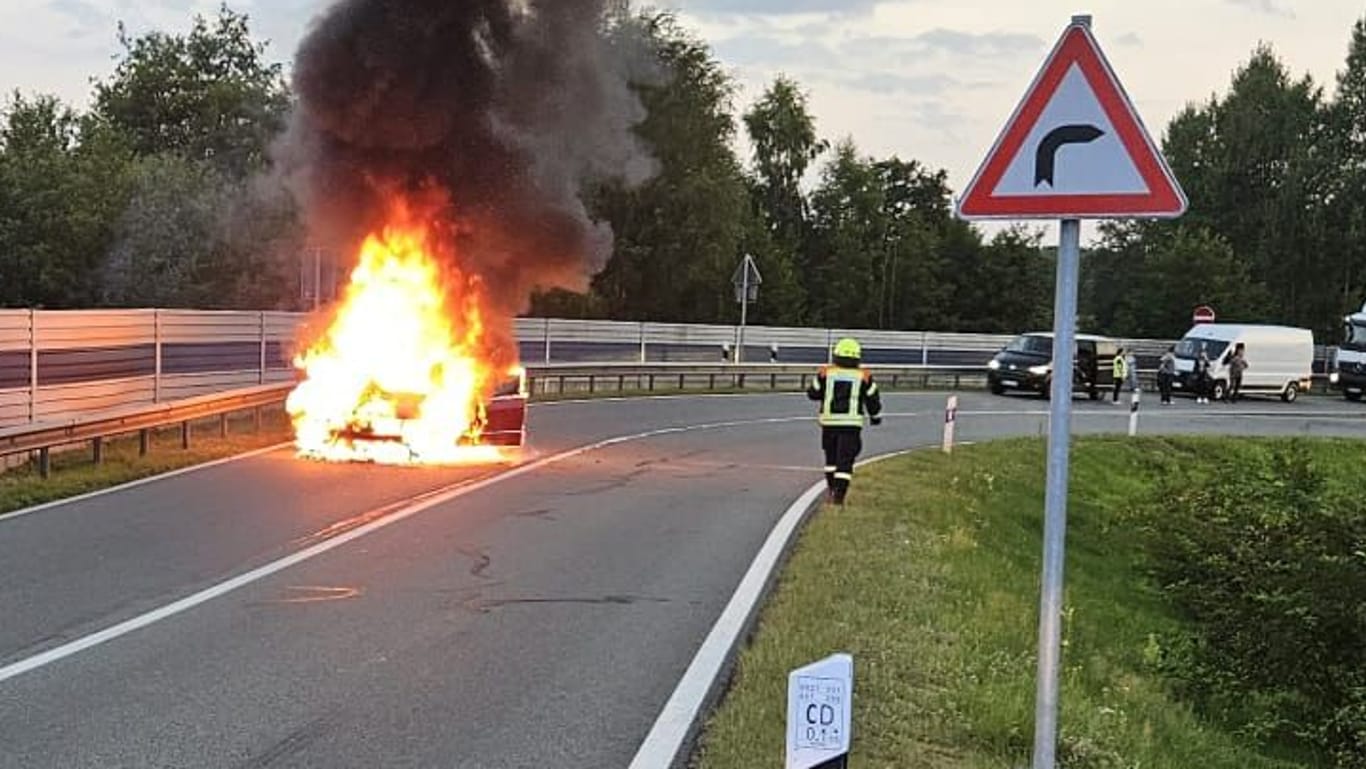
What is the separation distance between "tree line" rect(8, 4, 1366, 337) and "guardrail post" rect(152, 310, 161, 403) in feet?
50.0

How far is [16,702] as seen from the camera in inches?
255

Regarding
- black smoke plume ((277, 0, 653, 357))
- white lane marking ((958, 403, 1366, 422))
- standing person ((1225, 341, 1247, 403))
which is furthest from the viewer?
standing person ((1225, 341, 1247, 403))

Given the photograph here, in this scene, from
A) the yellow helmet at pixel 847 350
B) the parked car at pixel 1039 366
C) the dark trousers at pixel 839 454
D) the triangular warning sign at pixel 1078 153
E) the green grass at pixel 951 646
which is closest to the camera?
the triangular warning sign at pixel 1078 153


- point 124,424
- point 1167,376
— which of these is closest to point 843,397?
point 124,424

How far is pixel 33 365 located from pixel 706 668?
1273 centimetres

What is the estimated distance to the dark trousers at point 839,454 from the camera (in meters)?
14.0

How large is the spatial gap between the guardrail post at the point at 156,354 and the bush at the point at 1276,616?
14.5 metres

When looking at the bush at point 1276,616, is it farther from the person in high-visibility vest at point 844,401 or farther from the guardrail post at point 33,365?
the guardrail post at point 33,365

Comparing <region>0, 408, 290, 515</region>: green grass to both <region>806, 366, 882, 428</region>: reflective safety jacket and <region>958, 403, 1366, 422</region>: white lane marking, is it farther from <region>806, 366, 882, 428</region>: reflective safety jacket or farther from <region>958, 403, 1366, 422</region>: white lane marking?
<region>958, 403, 1366, 422</region>: white lane marking

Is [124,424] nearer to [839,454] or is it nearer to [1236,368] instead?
[839,454]

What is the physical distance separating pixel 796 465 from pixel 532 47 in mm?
6592

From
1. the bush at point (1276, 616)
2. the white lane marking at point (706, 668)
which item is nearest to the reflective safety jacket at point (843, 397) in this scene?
the white lane marking at point (706, 668)

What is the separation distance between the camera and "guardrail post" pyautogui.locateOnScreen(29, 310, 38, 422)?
1712cm

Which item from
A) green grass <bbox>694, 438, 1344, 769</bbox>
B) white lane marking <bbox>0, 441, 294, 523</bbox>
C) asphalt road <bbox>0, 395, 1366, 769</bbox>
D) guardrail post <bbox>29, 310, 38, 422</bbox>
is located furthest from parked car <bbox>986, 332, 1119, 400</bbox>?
guardrail post <bbox>29, 310, 38, 422</bbox>
